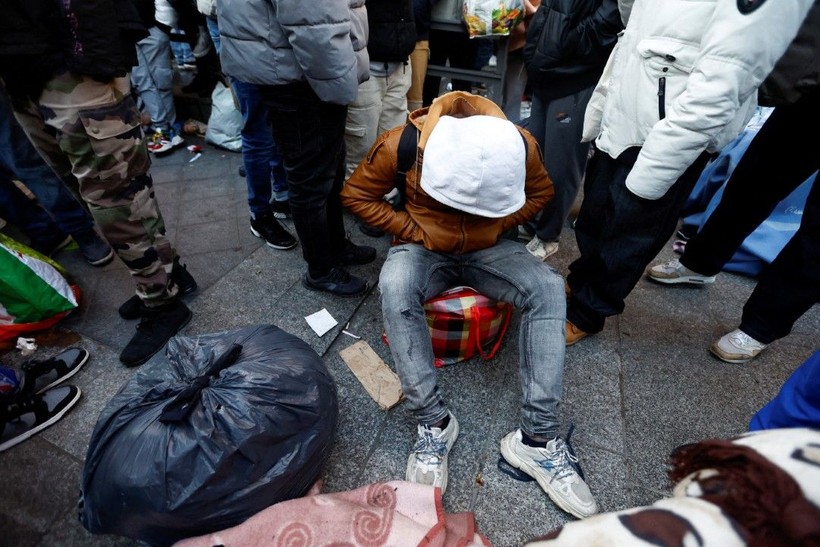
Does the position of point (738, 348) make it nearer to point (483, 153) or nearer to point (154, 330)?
point (483, 153)

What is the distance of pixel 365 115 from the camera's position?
250 cm

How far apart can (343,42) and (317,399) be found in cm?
133

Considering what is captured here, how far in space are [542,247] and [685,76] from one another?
145 centimetres

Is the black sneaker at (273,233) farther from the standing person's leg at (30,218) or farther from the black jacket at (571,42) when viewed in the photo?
the black jacket at (571,42)

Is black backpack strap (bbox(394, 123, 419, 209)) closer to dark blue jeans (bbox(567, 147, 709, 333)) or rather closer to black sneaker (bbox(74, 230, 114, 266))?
dark blue jeans (bbox(567, 147, 709, 333))

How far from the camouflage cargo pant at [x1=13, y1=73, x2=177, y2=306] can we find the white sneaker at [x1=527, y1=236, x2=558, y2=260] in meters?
2.07

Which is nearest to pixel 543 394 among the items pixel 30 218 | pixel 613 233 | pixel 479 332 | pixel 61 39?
pixel 479 332

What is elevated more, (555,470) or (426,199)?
(426,199)

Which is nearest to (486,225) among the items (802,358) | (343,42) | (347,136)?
(343,42)

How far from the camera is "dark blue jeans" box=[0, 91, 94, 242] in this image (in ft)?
7.42

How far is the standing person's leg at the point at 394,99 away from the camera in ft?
8.48

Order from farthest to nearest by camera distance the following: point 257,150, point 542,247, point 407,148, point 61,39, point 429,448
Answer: point 542,247 < point 257,150 < point 407,148 < point 429,448 < point 61,39

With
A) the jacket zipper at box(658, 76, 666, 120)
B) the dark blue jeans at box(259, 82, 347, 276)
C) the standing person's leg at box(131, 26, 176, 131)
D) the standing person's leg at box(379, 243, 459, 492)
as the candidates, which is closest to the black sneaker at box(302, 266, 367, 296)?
the dark blue jeans at box(259, 82, 347, 276)

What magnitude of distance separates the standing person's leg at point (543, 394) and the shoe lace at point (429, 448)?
0.82 ft
